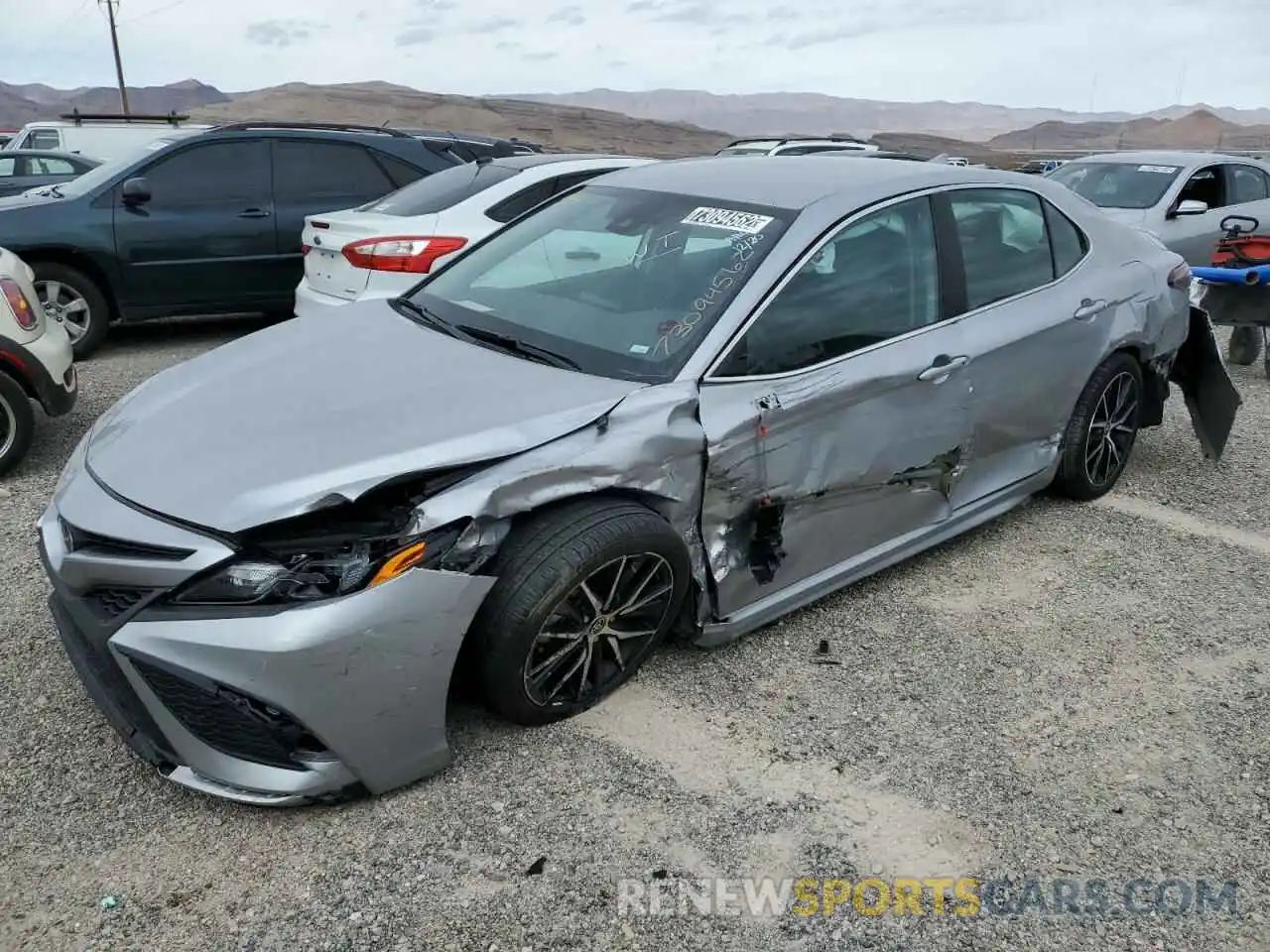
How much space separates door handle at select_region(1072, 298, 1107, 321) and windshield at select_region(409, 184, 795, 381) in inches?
62.4

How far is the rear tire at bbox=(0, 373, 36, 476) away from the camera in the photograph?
4945 mm

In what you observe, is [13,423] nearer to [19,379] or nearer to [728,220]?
[19,379]

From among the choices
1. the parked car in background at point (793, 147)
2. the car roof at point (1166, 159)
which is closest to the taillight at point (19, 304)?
the parked car in background at point (793, 147)

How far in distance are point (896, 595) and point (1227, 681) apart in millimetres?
1135

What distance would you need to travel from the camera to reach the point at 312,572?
8.38ft

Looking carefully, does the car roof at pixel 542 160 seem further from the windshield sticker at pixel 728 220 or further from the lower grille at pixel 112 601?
the lower grille at pixel 112 601

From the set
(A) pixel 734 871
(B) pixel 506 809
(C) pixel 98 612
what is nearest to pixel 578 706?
(B) pixel 506 809

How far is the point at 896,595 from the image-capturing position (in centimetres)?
399

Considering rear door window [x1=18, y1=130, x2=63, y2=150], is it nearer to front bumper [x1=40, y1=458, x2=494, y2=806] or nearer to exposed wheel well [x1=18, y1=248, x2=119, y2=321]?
exposed wheel well [x1=18, y1=248, x2=119, y2=321]

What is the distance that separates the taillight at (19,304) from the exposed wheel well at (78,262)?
228 centimetres

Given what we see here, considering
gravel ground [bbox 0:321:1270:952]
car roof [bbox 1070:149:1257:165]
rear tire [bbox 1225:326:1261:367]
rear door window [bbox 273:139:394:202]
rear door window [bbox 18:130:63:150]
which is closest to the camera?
gravel ground [bbox 0:321:1270:952]

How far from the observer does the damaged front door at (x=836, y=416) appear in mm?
3215

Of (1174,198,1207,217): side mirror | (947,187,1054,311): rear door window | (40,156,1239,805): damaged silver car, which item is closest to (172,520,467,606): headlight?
(40,156,1239,805): damaged silver car

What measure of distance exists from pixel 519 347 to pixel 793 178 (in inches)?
50.3
